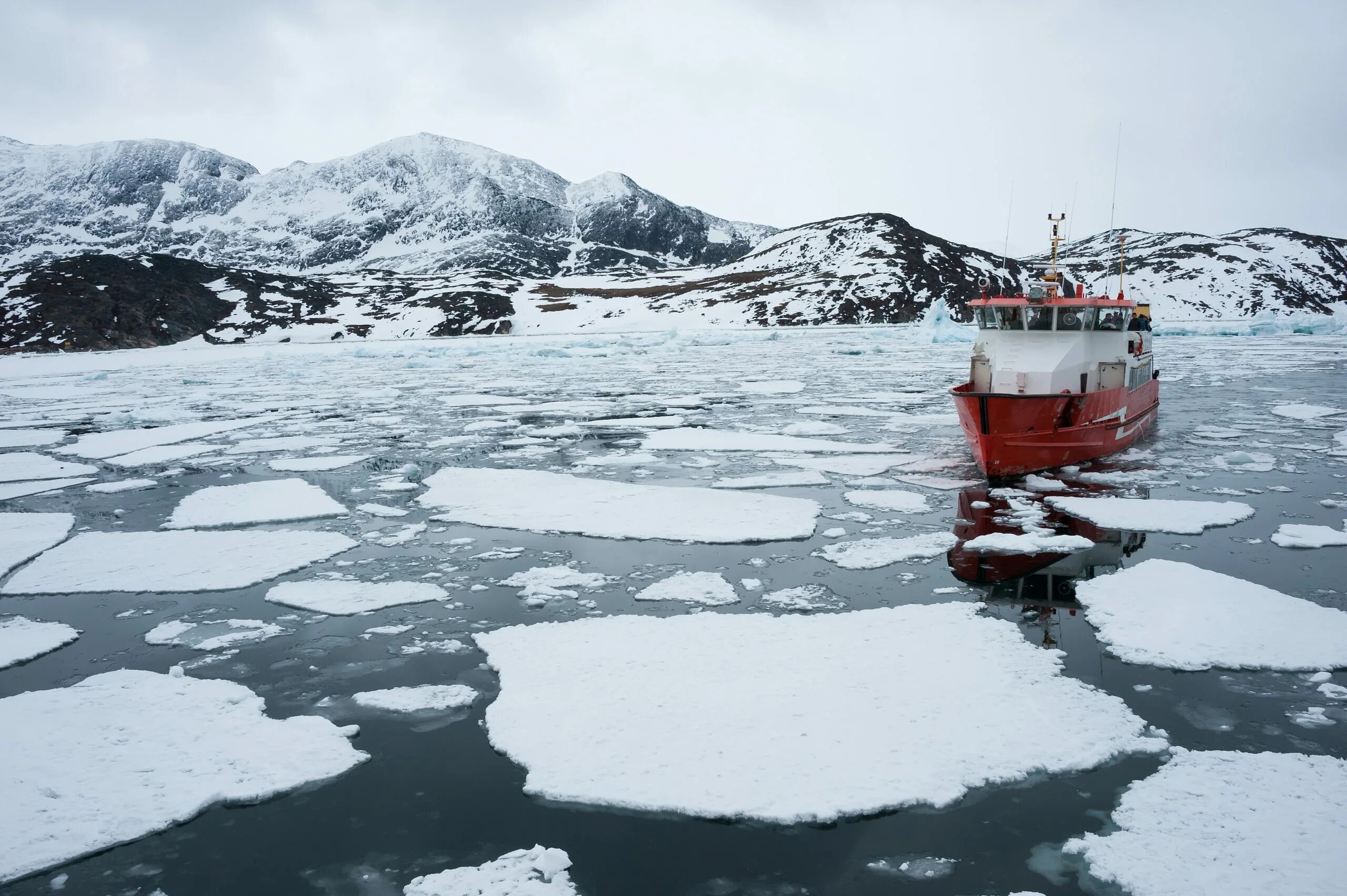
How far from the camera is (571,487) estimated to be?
10508 mm

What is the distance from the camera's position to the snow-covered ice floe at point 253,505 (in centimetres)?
903

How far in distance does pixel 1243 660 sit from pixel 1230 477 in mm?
7044

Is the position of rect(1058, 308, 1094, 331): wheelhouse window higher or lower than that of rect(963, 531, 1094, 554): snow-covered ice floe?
higher

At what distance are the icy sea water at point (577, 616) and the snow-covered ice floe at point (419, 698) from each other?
9cm

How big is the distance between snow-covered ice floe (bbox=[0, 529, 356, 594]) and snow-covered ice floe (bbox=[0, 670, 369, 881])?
6.99ft

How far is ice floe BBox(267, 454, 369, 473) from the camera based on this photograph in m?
12.1

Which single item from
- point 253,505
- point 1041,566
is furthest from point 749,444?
point 253,505

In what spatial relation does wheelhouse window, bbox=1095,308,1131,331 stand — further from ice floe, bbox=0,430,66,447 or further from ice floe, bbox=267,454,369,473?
ice floe, bbox=0,430,66,447

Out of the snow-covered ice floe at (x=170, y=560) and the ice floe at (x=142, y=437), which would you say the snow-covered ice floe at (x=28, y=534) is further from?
the ice floe at (x=142, y=437)

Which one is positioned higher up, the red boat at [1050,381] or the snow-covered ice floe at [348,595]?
the red boat at [1050,381]

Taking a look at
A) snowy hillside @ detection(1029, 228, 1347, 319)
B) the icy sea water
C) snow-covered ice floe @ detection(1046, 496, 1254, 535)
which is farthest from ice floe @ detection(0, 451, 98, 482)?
snowy hillside @ detection(1029, 228, 1347, 319)

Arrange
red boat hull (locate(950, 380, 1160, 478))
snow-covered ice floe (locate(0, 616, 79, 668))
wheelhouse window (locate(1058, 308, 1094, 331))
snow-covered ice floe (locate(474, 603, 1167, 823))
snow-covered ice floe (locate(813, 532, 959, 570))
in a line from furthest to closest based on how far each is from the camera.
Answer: wheelhouse window (locate(1058, 308, 1094, 331)) → red boat hull (locate(950, 380, 1160, 478)) → snow-covered ice floe (locate(813, 532, 959, 570)) → snow-covered ice floe (locate(0, 616, 79, 668)) → snow-covered ice floe (locate(474, 603, 1167, 823))

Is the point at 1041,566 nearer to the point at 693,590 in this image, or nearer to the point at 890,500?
the point at 890,500

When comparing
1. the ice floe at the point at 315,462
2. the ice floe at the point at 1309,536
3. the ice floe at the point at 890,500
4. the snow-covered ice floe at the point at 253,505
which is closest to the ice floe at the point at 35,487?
the snow-covered ice floe at the point at 253,505
